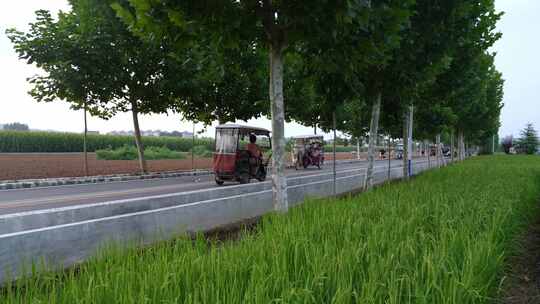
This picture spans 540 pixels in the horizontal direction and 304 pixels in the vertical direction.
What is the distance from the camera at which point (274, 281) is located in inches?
131

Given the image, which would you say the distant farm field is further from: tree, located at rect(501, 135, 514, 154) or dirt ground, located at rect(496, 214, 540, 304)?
tree, located at rect(501, 135, 514, 154)

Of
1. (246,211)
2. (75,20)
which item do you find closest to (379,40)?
(246,211)

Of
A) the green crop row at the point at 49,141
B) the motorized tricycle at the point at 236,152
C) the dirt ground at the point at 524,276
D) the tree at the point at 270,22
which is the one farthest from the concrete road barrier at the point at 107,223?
the green crop row at the point at 49,141

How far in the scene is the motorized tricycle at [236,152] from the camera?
659 inches

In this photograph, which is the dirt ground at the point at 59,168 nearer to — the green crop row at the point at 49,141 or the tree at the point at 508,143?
the green crop row at the point at 49,141

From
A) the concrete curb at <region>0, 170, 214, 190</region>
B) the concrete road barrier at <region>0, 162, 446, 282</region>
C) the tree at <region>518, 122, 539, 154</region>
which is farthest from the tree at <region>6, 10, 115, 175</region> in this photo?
the tree at <region>518, 122, 539, 154</region>

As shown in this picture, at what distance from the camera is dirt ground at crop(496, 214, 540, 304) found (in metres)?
4.32

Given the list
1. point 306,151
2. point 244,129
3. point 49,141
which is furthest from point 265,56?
point 49,141

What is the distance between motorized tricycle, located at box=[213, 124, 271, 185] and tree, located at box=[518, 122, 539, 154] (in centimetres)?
9196

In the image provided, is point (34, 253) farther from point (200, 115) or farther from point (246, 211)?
point (200, 115)

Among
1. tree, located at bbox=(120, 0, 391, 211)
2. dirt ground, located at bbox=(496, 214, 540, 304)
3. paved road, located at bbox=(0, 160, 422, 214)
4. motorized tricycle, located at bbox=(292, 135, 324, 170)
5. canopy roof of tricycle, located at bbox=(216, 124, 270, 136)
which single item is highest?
tree, located at bbox=(120, 0, 391, 211)

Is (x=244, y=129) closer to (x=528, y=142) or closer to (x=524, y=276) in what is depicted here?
(x=524, y=276)

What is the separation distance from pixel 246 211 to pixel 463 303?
607 centimetres

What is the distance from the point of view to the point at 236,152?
664 inches
